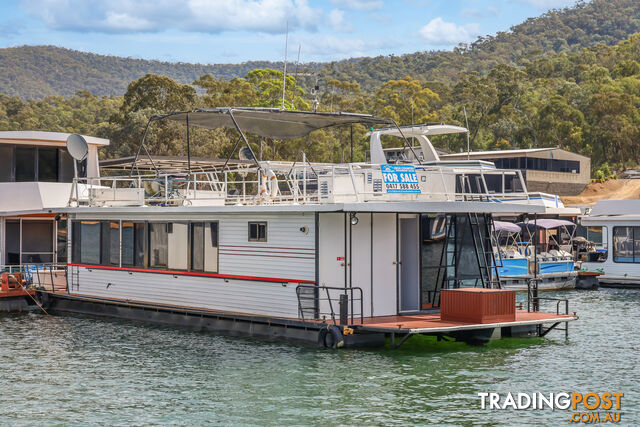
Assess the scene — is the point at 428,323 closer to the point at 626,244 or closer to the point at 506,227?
the point at 626,244

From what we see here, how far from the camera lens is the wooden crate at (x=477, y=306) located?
16172mm

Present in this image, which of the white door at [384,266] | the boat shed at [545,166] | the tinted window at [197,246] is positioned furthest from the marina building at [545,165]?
the white door at [384,266]

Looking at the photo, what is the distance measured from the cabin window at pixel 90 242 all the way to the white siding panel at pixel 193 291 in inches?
12.0

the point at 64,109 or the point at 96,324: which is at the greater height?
the point at 64,109

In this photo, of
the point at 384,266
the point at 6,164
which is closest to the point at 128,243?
the point at 6,164

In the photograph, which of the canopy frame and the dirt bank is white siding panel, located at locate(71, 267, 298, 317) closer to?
the canopy frame

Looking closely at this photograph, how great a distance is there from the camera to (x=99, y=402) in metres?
12.8

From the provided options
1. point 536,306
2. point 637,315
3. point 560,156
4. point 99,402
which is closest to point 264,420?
point 99,402

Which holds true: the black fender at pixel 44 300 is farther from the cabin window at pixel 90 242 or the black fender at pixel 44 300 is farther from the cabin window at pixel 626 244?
the cabin window at pixel 626 244

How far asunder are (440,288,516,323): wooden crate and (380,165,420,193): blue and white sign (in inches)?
96.5

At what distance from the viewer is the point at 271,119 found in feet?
64.1

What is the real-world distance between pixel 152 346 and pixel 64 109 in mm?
103148

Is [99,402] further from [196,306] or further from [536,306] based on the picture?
[536,306]

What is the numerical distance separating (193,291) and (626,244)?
20.0 m
